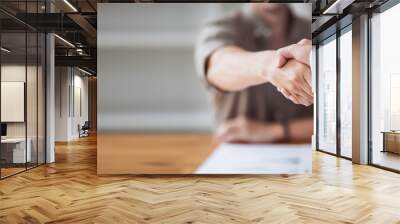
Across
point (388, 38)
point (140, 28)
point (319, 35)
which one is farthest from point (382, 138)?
point (140, 28)

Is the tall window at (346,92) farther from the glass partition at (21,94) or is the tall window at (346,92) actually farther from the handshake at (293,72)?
the glass partition at (21,94)

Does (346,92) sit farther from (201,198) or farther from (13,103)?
(13,103)

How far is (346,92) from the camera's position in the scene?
905 centimetres

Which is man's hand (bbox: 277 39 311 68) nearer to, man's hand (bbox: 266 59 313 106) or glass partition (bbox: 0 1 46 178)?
man's hand (bbox: 266 59 313 106)

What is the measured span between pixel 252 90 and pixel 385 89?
2.94 m

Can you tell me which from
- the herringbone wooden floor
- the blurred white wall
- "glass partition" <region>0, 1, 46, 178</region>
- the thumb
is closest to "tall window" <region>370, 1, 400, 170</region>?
the herringbone wooden floor

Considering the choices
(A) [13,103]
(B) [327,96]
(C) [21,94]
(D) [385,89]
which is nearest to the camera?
(A) [13,103]

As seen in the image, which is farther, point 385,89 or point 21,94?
point 385,89

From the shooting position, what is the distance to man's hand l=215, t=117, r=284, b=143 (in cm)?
625

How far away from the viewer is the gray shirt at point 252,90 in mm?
6273

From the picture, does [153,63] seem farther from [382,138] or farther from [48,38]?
[382,138]

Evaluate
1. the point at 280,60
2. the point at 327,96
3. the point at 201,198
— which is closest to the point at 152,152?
the point at 201,198

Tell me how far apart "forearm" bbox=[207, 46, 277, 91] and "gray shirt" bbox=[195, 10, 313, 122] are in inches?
3.3

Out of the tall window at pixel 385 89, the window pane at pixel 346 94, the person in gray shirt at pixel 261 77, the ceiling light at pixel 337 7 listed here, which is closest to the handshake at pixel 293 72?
the person in gray shirt at pixel 261 77
